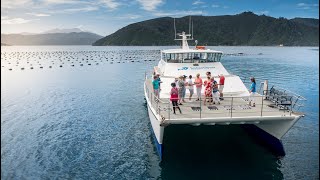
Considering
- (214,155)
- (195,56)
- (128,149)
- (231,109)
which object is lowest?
(128,149)

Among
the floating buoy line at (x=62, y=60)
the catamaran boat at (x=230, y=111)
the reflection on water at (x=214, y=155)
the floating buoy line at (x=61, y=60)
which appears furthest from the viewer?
the floating buoy line at (x=62, y=60)

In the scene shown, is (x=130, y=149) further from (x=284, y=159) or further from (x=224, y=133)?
(x=284, y=159)

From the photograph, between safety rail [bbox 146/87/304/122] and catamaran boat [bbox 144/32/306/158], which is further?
safety rail [bbox 146/87/304/122]

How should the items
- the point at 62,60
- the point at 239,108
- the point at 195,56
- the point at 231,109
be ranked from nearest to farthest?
1. the point at 231,109
2. the point at 239,108
3. the point at 195,56
4. the point at 62,60

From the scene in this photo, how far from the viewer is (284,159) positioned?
15000 mm

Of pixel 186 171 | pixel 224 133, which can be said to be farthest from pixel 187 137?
pixel 186 171

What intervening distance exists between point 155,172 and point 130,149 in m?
3.21

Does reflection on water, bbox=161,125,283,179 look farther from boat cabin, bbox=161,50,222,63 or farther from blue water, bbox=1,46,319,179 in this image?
boat cabin, bbox=161,50,222,63

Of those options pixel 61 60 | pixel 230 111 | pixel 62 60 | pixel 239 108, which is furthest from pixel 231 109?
pixel 61 60

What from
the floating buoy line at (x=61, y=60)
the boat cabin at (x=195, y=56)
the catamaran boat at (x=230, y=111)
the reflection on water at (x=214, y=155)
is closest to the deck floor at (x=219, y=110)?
→ the catamaran boat at (x=230, y=111)

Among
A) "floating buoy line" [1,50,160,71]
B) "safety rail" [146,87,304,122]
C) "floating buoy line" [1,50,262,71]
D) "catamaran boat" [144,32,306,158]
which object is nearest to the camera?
"catamaran boat" [144,32,306,158]

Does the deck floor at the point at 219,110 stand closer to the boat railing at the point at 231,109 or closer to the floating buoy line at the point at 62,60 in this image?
the boat railing at the point at 231,109

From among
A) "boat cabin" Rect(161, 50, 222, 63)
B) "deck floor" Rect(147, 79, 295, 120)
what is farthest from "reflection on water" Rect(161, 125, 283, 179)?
"boat cabin" Rect(161, 50, 222, 63)

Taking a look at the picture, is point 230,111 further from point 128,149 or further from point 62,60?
point 62,60
